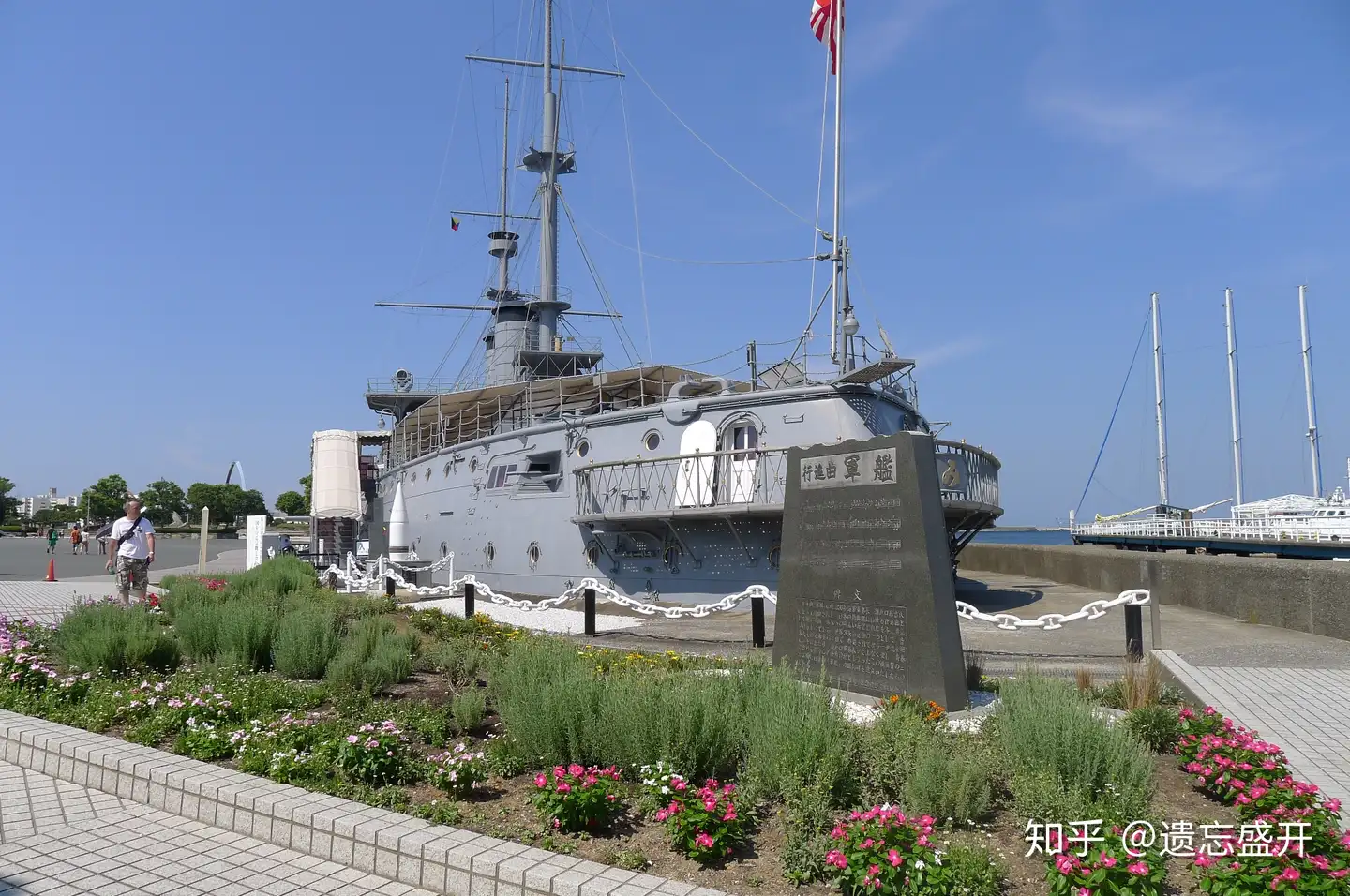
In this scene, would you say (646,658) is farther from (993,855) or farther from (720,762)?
(993,855)

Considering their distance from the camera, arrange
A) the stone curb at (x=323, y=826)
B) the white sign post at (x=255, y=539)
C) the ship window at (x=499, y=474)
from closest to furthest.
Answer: the stone curb at (x=323, y=826) → the ship window at (x=499, y=474) → the white sign post at (x=255, y=539)

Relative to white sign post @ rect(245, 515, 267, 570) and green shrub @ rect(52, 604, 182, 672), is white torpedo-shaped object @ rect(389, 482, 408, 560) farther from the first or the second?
green shrub @ rect(52, 604, 182, 672)

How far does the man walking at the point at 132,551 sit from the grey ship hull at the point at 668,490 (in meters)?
8.16

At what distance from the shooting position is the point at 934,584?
24.9 ft

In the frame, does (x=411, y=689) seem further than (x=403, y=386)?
No

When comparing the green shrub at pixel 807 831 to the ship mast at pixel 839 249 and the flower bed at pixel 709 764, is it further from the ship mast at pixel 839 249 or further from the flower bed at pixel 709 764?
the ship mast at pixel 839 249

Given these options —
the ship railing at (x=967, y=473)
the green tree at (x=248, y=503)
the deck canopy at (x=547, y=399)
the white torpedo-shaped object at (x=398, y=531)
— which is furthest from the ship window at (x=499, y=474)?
the green tree at (x=248, y=503)

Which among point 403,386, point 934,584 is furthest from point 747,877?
point 403,386

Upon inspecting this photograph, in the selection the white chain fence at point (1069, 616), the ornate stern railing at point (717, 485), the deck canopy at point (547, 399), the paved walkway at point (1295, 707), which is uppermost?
the deck canopy at point (547, 399)

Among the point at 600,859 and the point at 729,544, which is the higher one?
the point at 729,544

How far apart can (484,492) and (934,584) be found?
57.1 feet

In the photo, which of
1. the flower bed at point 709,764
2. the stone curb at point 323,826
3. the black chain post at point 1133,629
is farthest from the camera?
the black chain post at point 1133,629

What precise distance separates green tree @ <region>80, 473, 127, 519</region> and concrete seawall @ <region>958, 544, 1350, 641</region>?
115329 mm

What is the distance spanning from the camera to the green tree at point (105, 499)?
10762 cm
